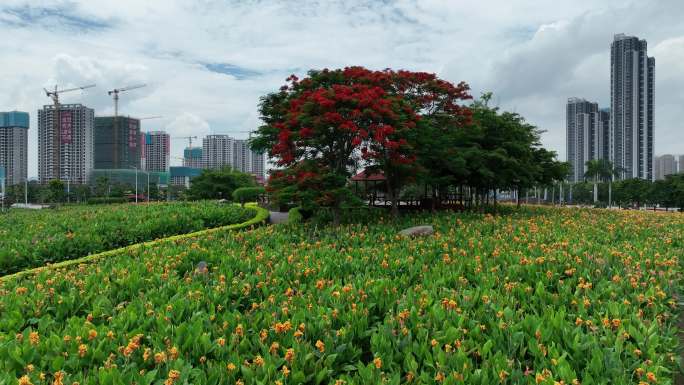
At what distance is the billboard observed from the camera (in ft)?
257

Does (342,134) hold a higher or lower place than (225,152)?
lower

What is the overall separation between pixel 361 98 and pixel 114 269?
298 inches

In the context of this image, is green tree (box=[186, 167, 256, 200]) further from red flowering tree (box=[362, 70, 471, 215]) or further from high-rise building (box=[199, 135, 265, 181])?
high-rise building (box=[199, 135, 265, 181])

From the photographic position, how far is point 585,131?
75750 millimetres

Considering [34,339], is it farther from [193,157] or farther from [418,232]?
[193,157]

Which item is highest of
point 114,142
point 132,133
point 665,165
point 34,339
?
point 132,133

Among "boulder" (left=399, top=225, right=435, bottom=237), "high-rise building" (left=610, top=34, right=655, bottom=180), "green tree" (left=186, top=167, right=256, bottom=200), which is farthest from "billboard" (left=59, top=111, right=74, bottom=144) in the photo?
"high-rise building" (left=610, top=34, right=655, bottom=180)

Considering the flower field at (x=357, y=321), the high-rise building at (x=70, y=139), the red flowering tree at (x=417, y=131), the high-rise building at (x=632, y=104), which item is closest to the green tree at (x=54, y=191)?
the high-rise building at (x=70, y=139)

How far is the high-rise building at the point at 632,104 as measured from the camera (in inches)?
2469

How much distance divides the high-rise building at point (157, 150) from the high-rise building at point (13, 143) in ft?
81.6

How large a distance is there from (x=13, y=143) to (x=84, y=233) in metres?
96.9

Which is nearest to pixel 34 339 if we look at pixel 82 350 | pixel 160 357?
pixel 82 350

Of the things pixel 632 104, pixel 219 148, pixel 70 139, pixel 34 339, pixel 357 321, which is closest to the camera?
pixel 34 339

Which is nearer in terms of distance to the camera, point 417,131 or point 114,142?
point 417,131
